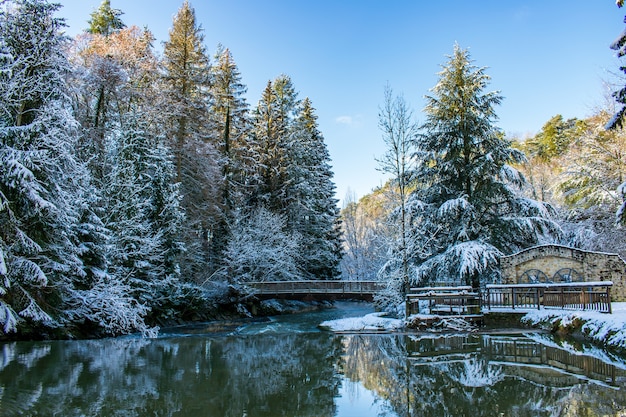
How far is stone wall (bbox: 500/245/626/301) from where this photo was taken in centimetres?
1661

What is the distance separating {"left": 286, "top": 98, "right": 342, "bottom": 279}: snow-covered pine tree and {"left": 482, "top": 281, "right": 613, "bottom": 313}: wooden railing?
15.3m

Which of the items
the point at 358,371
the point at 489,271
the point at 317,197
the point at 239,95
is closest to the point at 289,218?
the point at 317,197

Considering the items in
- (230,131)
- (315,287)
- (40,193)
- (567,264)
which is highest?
(230,131)

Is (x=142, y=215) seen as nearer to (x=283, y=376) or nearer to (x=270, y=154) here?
(x=283, y=376)

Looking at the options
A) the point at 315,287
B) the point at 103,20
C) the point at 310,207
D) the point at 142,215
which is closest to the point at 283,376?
the point at 142,215

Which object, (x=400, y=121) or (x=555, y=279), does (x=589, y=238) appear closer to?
(x=555, y=279)

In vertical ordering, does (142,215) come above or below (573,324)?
above

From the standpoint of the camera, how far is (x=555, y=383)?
6855mm

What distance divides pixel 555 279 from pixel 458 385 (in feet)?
41.6

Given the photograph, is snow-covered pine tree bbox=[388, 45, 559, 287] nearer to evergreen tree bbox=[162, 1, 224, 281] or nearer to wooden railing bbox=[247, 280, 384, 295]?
wooden railing bbox=[247, 280, 384, 295]

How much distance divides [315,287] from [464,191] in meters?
11.5

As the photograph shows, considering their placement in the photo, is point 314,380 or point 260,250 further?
point 260,250

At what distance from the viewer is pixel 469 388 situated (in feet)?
21.9

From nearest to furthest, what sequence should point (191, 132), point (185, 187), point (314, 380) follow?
point (314, 380), point (185, 187), point (191, 132)
